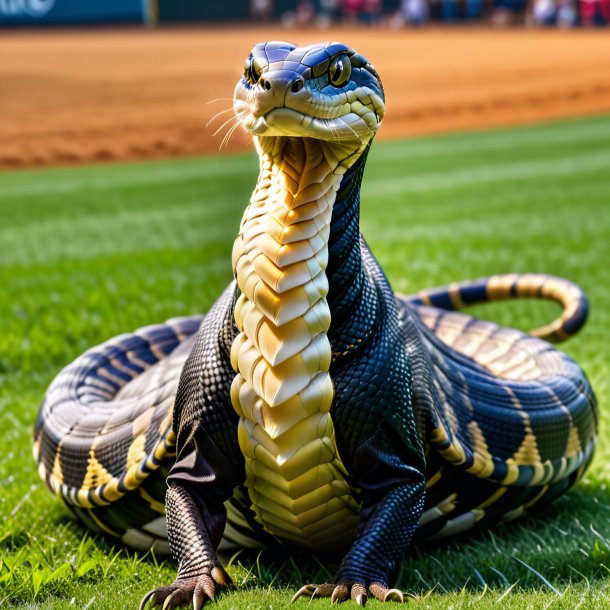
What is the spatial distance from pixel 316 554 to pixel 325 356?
62 cm

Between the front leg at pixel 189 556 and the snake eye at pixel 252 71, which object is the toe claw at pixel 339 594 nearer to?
the front leg at pixel 189 556

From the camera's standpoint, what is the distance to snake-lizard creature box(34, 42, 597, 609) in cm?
231

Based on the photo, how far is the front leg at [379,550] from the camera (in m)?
2.30

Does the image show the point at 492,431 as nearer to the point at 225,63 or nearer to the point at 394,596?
the point at 394,596

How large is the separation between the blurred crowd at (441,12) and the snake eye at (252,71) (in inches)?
1357

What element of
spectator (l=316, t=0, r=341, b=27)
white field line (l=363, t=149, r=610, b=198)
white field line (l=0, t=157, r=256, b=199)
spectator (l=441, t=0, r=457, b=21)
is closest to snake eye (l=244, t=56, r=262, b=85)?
white field line (l=363, t=149, r=610, b=198)

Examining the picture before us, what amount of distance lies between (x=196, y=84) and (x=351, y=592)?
26634 millimetres

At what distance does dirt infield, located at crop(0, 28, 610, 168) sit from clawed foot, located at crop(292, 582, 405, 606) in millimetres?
17827

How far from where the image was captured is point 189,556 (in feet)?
7.86

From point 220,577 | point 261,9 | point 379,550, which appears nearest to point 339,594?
point 379,550

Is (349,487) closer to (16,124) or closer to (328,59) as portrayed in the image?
(328,59)

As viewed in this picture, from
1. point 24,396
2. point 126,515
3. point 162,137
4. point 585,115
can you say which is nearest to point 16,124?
point 162,137

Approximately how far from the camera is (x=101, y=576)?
9.04ft

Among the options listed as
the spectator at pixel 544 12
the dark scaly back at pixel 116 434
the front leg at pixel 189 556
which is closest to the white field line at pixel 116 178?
the dark scaly back at pixel 116 434
